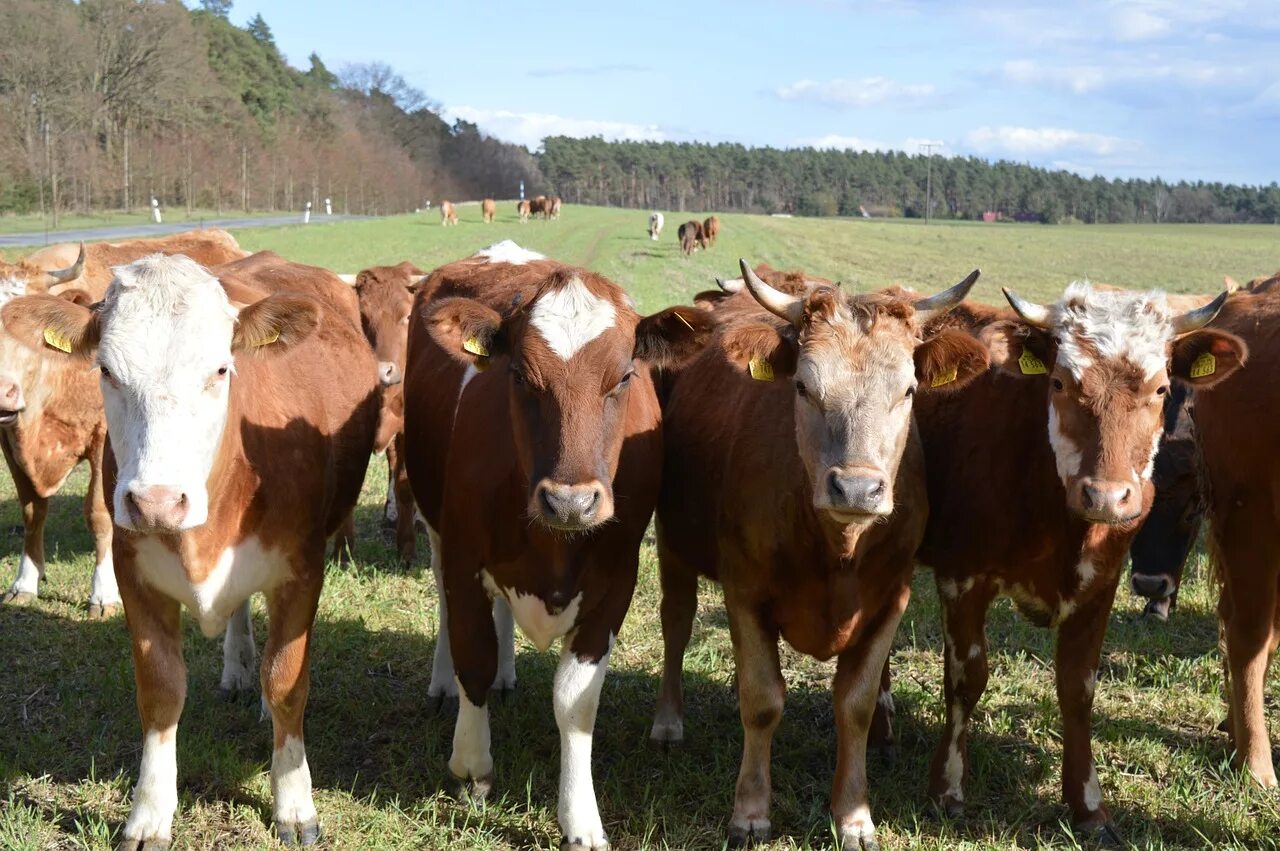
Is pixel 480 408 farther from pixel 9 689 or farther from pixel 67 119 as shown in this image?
pixel 67 119

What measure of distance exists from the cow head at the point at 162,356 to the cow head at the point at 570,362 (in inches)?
28.0

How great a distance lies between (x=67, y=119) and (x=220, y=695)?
2116 inches

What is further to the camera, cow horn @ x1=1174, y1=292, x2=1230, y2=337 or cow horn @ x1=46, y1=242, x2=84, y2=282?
cow horn @ x1=46, y1=242, x2=84, y2=282

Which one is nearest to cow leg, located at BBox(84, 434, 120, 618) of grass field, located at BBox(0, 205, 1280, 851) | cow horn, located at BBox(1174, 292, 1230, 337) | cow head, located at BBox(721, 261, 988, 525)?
grass field, located at BBox(0, 205, 1280, 851)

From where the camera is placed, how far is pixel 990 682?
6.38 meters

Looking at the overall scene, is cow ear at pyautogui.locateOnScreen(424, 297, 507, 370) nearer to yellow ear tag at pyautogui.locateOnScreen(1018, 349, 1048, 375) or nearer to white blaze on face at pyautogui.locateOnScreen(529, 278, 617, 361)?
white blaze on face at pyautogui.locateOnScreen(529, 278, 617, 361)

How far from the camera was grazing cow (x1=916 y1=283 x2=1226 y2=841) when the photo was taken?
181 inches

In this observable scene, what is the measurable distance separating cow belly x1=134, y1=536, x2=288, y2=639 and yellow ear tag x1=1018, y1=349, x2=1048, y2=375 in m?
3.23

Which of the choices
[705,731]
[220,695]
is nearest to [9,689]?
[220,695]

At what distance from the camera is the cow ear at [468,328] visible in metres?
4.77

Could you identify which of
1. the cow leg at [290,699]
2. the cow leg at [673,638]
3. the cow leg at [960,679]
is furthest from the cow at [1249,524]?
the cow leg at [290,699]

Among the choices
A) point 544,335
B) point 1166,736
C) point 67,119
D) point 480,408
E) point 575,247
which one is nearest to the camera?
point 544,335

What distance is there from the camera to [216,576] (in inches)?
177

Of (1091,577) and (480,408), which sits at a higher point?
(480,408)
